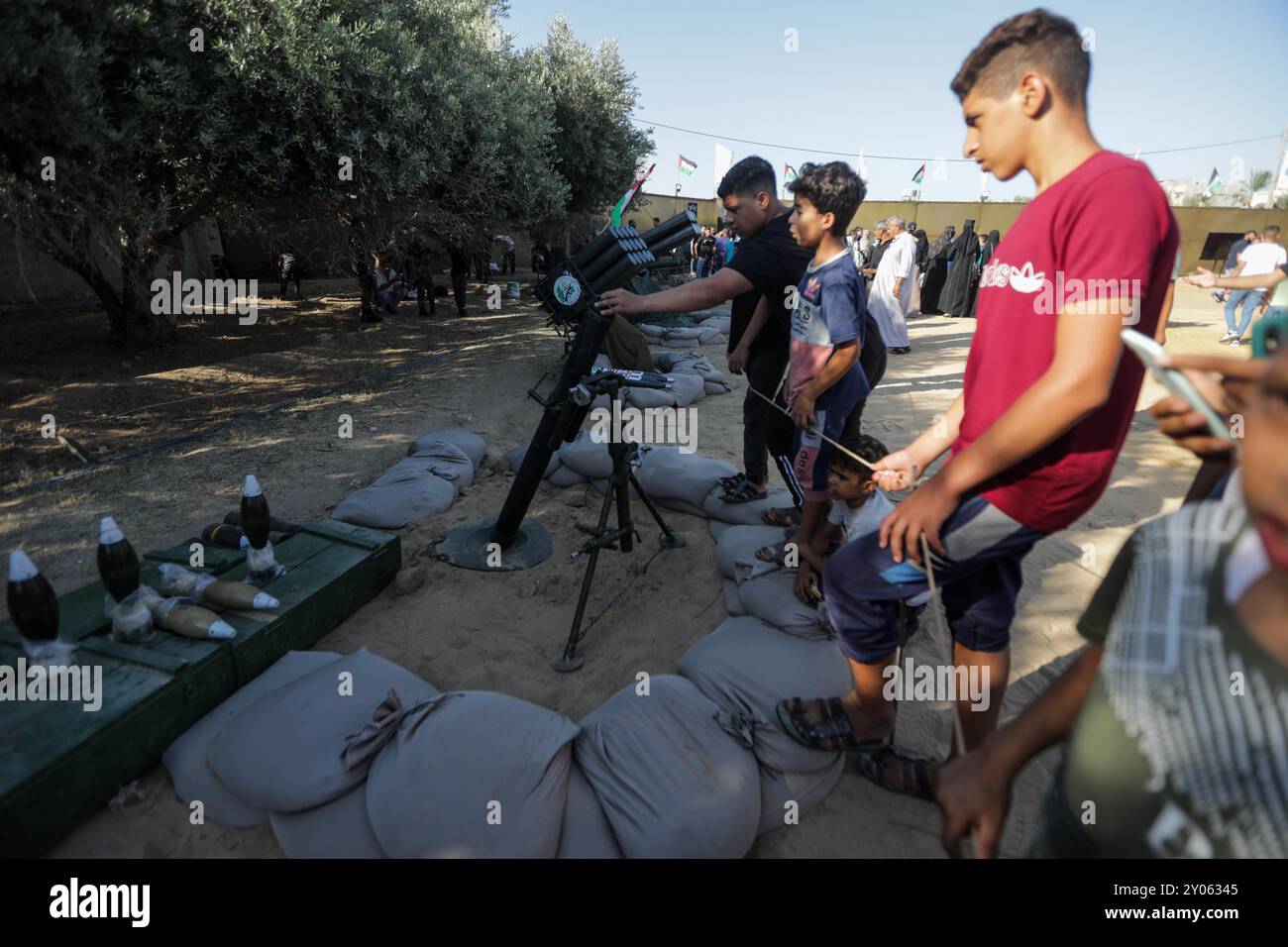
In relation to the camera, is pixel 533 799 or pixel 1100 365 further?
pixel 533 799

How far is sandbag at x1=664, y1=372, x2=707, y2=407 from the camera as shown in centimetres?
578

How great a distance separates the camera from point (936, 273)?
1248cm

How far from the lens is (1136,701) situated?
2.30 ft

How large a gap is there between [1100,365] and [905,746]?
1.46 meters

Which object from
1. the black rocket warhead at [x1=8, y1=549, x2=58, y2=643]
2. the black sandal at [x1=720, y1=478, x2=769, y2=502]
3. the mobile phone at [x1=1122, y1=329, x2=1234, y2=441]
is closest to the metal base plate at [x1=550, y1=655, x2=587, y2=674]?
the black sandal at [x1=720, y1=478, x2=769, y2=502]

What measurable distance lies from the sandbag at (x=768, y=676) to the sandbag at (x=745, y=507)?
3.39 feet

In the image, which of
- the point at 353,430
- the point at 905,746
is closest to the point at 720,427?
the point at 353,430

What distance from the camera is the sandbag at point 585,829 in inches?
64.1

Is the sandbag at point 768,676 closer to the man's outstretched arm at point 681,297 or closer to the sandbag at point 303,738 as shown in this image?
the sandbag at point 303,738

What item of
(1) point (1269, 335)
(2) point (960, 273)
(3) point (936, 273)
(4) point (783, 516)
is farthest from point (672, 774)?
(3) point (936, 273)

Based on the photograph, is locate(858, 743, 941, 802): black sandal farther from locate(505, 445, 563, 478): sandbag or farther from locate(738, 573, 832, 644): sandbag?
locate(505, 445, 563, 478): sandbag

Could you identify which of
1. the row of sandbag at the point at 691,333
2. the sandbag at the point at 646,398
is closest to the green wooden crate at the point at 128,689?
the sandbag at the point at 646,398

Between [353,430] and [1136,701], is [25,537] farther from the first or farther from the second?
[1136,701]
